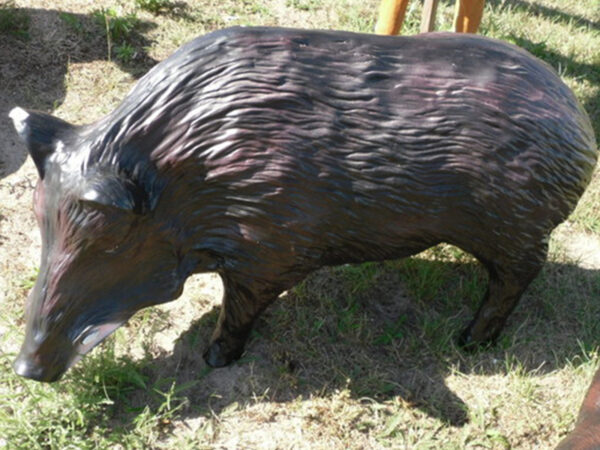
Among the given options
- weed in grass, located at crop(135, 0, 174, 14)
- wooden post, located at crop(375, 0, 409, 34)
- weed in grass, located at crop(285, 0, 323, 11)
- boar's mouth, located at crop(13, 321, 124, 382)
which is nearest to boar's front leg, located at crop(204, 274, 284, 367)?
boar's mouth, located at crop(13, 321, 124, 382)

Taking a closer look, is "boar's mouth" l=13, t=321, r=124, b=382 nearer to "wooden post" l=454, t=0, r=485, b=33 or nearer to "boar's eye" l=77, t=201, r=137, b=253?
"boar's eye" l=77, t=201, r=137, b=253

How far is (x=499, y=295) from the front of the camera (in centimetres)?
284

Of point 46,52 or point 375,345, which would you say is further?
point 46,52

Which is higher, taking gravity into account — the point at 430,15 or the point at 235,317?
the point at 430,15

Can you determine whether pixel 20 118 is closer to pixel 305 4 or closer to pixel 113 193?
pixel 113 193

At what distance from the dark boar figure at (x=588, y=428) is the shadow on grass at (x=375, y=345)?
546mm

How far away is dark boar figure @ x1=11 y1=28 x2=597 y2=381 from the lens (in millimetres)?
2225

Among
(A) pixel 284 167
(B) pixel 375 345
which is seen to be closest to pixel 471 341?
(B) pixel 375 345

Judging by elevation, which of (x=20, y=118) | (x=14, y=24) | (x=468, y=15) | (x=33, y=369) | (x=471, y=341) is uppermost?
(x=468, y=15)

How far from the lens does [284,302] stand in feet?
10.3

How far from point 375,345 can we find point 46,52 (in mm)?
2973

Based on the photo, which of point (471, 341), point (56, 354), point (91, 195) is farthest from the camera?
point (471, 341)

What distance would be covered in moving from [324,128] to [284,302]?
1101mm

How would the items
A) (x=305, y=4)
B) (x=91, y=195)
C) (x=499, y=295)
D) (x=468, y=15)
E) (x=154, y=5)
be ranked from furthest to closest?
(x=305, y=4)
(x=154, y=5)
(x=468, y=15)
(x=499, y=295)
(x=91, y=195)
